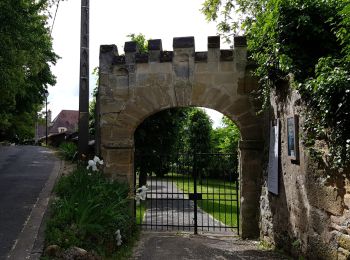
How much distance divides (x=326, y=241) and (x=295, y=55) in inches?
118

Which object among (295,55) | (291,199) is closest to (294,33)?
(295,55)

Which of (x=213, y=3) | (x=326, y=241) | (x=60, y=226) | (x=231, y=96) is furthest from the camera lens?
(x=213, y=3)

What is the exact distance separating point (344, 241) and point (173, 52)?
576 centimetres

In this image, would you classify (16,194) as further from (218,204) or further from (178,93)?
(218,204)

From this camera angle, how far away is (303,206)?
21.4 ft

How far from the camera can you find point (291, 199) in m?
7.15

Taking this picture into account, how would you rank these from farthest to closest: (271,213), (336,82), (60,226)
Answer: (271,213) < (60,226) < (336,82)

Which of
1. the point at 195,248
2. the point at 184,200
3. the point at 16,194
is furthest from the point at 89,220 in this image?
the point at 184,200

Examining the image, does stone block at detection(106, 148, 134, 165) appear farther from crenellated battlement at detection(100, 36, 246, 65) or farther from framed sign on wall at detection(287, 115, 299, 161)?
framed sign on wall at detection(287, 115, 299, 161)

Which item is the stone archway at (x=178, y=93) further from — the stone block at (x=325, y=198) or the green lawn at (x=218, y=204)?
the stone block at (x=325, y=198)

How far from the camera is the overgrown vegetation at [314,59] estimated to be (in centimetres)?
509

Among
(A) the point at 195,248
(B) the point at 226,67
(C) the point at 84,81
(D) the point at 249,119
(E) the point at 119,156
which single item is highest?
(B) the point at 226,67

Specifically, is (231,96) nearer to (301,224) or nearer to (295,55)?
(295,55)

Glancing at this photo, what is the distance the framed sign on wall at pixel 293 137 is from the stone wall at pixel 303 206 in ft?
0.31
